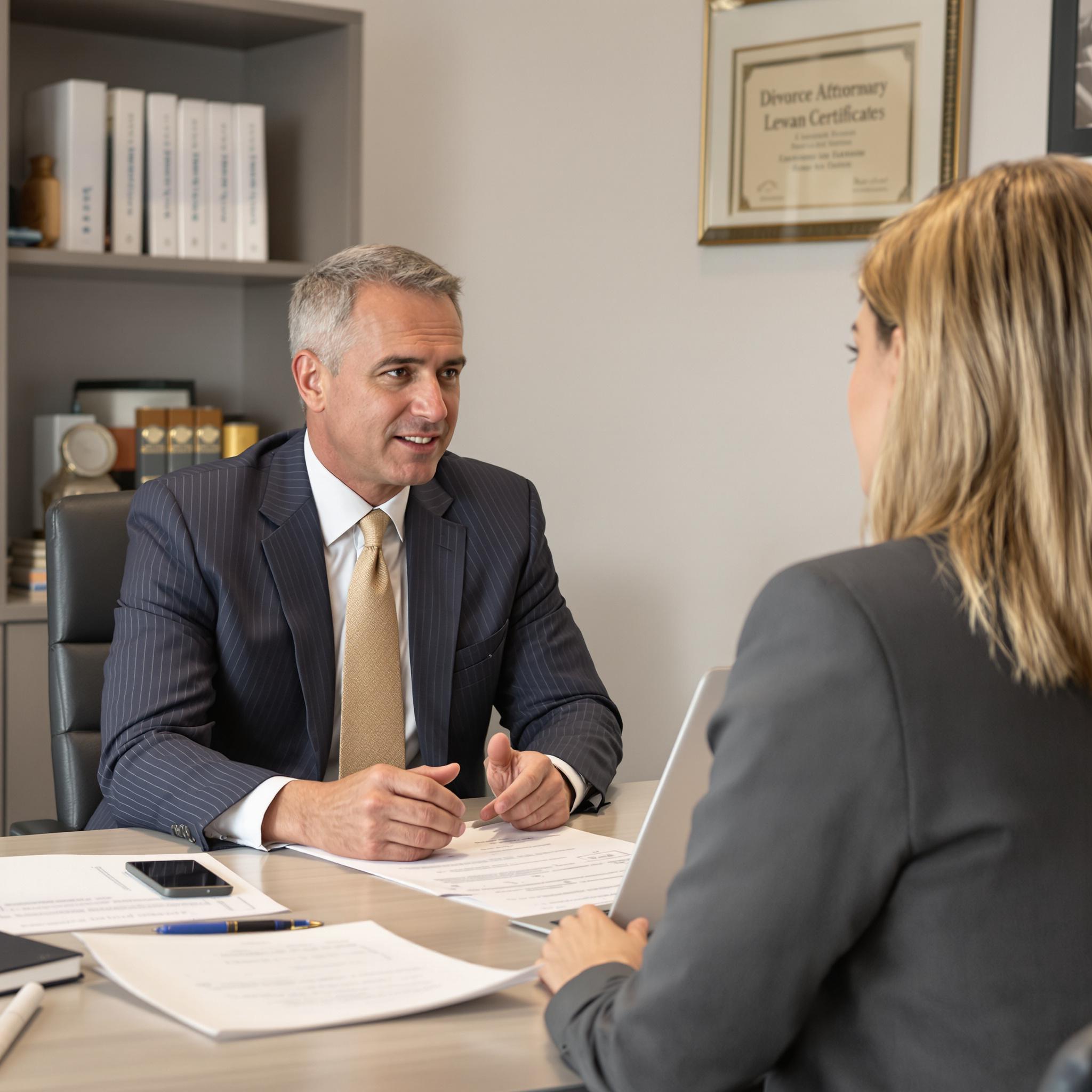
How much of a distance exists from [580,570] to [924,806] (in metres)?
2.53

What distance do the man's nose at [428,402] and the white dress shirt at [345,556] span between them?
0.13 metres

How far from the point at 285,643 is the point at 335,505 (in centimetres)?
23

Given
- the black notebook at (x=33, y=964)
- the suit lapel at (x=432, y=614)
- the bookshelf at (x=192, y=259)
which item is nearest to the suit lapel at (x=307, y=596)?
the suit lapel at (x=432, y=614)

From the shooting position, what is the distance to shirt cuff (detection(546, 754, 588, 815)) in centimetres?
175

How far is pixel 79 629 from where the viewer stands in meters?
2.06

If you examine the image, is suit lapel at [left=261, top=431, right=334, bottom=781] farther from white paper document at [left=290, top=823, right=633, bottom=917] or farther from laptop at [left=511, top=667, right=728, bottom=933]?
laptop at [left=511, top=667, right=728, bottom=933]

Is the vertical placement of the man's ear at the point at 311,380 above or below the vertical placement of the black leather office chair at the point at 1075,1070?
above

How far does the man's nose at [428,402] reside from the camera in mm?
2012

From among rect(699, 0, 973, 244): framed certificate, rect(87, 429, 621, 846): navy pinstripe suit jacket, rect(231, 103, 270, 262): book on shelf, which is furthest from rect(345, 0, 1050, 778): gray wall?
rect(87, 429, 621, 846): navy pinstripe suit jacket

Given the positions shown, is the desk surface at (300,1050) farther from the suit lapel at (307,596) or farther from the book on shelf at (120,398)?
the book on shelf at (120,398)

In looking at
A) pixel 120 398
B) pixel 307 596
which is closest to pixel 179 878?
pixel 307 596

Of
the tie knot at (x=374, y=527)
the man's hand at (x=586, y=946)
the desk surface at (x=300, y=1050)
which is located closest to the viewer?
the desk surface at (x=300, y=1050)

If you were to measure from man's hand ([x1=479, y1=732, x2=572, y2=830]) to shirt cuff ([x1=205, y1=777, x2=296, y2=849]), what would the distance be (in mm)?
237

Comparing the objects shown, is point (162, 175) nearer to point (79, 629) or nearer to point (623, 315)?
point (623, 315)
